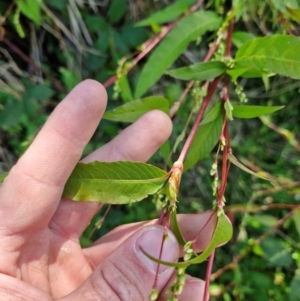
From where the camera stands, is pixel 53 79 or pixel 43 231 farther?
pixel 53 79

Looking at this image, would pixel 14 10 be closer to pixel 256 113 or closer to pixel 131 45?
pixel 131 45

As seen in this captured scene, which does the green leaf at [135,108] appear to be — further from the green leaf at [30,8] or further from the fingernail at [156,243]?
the green leaf at [30,8]

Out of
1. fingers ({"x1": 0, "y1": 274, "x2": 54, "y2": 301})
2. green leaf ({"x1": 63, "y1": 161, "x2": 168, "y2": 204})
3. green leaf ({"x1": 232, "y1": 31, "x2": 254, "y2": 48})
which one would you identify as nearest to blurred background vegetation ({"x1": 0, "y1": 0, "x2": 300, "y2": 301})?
green leaf ({"x1": 232, "y1": 31, "x2": 254, "y2": 48})

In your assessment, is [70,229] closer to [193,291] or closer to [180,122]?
[193,291]

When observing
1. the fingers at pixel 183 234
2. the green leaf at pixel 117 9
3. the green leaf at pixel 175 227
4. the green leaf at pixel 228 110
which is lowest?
the fingers at pixel 183 234

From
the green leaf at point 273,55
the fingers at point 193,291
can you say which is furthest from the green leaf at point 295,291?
the green leaf at point 273,55

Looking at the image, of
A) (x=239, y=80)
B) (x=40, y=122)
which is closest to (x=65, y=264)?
(x=40, y=122)
